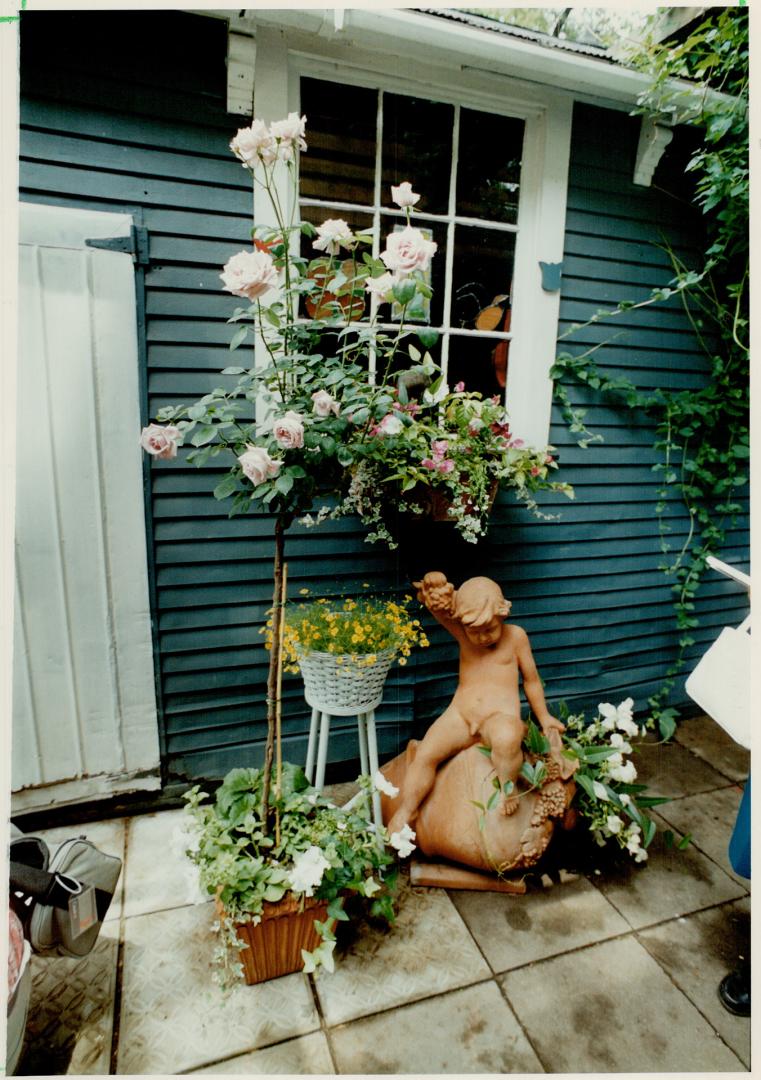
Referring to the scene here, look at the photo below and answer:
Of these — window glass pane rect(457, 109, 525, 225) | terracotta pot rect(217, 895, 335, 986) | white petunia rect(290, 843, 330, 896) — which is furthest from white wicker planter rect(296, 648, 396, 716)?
window glass pane rect(457, 109, 525, 225)

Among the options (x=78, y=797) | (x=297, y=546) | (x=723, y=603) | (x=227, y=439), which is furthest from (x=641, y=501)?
(x=78, y=797)

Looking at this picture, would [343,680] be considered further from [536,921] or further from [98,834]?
[98,834]

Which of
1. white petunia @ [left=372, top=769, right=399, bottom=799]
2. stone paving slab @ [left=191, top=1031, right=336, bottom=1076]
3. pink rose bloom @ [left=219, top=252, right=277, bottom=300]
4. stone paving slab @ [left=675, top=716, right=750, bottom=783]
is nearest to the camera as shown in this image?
pink rose bloom @ [left=219, top=252, right=277, bottom=300]

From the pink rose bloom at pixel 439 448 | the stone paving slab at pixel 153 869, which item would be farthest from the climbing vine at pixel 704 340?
the stone paving slab at pixel 153 869

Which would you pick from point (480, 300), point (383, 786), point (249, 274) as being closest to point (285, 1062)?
point (383, 786)

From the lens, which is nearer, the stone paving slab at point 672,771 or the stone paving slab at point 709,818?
the stone paving slab at point 709,818

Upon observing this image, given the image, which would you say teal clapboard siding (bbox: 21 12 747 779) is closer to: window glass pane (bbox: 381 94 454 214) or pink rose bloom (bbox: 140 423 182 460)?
window glass pane (bbox: 381 94 454 214)

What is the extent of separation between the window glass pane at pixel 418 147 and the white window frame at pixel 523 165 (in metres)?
0.05

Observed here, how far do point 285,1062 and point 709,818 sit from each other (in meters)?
1.99

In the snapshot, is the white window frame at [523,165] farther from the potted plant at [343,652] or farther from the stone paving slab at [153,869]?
the stone paving slab at [153,869]

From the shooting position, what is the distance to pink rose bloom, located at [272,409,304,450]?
56.5 inches

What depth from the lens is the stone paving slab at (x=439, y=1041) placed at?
1590mm

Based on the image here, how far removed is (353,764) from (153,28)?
9.86 feet

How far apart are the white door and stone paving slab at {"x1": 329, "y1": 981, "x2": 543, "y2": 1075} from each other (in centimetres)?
132
